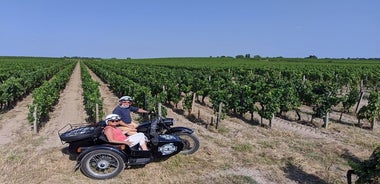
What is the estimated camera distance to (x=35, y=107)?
1054cm

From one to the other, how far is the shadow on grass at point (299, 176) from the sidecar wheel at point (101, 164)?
3266 millimetres

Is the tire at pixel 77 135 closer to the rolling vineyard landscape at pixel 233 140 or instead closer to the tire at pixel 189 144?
the rolling vineyard landscape at pixel 233 140

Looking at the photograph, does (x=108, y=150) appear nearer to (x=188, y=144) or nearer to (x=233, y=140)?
(x=188, y=144)

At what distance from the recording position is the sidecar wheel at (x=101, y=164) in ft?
21.7

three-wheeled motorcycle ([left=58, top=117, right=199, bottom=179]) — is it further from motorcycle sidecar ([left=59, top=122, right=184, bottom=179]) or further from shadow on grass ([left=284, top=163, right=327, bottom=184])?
shadow on grass ([left=284, top=163, right=327, bottom=184])

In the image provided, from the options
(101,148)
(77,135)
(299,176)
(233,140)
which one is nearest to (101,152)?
(101,148)

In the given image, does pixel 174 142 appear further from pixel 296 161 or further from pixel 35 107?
pixel 35 107

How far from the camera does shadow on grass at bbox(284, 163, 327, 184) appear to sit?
21.8ft

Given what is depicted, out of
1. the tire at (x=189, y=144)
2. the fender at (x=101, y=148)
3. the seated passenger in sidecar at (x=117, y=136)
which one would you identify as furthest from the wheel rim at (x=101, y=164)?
the tire at (x=189, y=144)

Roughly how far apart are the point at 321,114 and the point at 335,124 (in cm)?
58

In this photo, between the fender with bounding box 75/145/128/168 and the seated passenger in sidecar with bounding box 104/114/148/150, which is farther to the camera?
the seated passenger in sidecar with bounding box 104/114/148/150

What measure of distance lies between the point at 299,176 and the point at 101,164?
3817 millimetres

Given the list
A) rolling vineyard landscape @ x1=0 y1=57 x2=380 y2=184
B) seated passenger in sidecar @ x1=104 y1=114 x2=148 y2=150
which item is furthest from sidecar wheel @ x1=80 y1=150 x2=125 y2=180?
seated passenger in sidecar @ x1=104 y1=114 x2=148 y2=150

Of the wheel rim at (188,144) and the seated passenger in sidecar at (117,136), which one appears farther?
the wheel rim at (188,144)
